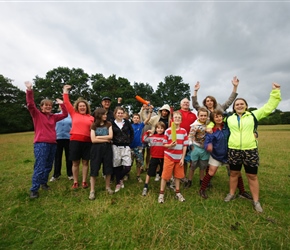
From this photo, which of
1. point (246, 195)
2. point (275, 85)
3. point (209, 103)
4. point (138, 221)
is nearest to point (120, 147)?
point (138, 221)

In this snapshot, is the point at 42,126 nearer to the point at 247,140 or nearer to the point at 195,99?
the point at 195,99

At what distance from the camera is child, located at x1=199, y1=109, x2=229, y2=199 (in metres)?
4.06

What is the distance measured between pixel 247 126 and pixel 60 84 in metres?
47.6

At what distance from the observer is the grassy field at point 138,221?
2.66 metres

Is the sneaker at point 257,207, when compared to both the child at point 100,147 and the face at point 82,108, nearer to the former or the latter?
the child at point 100,147

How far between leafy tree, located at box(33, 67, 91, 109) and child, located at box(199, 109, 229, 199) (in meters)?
42.2

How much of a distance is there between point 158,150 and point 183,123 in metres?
1.24

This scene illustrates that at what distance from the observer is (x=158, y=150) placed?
435cm

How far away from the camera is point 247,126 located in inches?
145

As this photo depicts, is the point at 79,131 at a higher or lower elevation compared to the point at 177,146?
higher

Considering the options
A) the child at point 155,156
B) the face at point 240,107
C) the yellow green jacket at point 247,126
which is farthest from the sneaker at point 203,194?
the face at point 240,107

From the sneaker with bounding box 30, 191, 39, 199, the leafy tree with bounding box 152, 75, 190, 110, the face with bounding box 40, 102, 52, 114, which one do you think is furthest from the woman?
the leafy tree with bounding box 152, 75, 190, 110

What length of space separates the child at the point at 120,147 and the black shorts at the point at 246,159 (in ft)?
8.37

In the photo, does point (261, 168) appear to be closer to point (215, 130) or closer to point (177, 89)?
point (215, 130)
